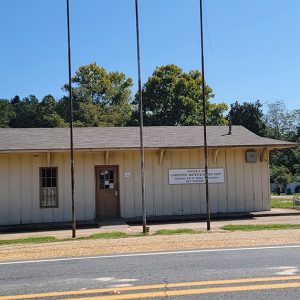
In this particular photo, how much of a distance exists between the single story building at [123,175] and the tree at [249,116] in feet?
148

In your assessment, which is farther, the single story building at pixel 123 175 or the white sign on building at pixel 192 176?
the white sign on building at pixel 192 176

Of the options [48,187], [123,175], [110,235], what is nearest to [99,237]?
[110,235]

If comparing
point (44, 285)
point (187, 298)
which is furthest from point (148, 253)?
point (187, 298)

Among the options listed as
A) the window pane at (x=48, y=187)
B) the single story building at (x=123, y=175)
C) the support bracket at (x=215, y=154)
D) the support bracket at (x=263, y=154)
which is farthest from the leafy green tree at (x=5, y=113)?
the support bracket at (x=263, y=154)

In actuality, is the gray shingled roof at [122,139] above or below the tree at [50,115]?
below

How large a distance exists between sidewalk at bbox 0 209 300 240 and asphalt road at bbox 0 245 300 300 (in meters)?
5.38

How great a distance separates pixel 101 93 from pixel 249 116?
20.4 metres

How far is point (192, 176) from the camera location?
19047mm

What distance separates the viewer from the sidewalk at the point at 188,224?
49.5 feet

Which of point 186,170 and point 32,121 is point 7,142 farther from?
point 32,121

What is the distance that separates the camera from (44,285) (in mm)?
6840

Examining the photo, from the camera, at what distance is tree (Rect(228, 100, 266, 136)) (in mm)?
64062

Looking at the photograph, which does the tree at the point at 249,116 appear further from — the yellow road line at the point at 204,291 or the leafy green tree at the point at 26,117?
the yellow road line at the point at 204,291

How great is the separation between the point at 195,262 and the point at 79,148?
986cm
